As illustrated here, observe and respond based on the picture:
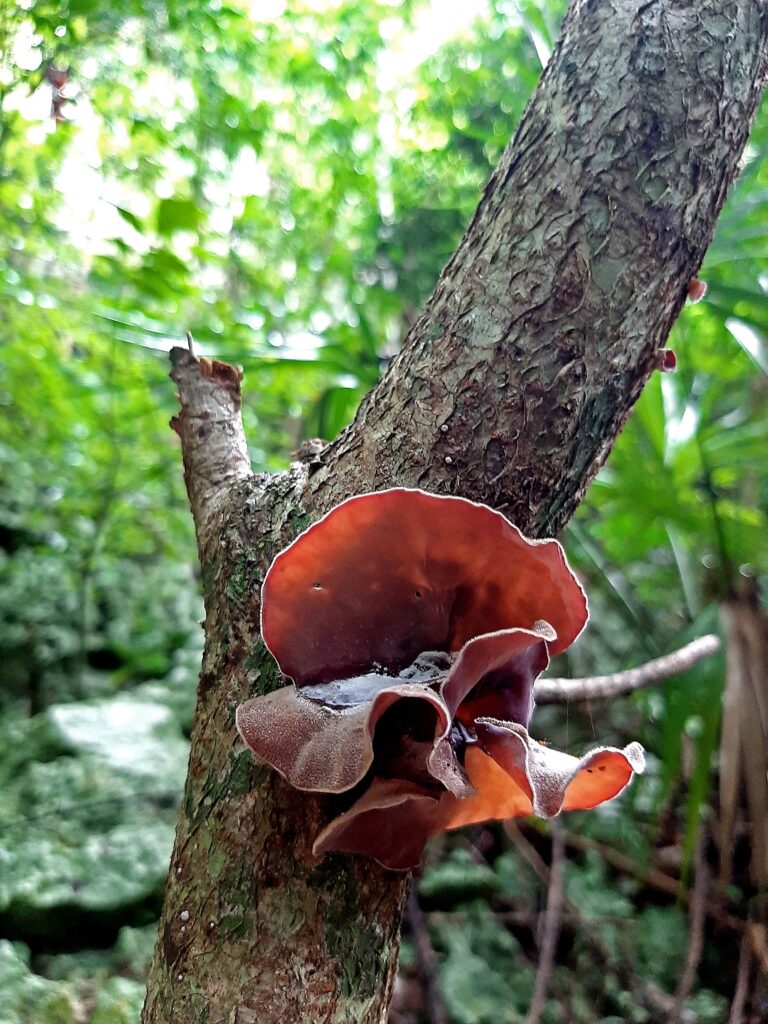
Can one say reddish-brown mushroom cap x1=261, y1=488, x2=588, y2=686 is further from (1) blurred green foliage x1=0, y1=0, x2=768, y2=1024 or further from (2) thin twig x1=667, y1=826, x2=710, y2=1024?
(2) thin twig x1=667, y1=826, x2=710, y2=1024

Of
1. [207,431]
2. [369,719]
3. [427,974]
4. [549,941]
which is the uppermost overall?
[207,431]

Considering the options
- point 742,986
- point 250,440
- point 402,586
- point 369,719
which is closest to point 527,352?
point 402,586

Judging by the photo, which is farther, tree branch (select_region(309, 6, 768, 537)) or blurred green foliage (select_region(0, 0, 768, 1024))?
blurred green foliage (select_region(0, 0, 768, 1024))

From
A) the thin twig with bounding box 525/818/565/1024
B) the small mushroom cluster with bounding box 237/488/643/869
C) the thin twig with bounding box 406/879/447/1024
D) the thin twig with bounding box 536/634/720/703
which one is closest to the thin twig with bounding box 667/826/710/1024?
the thin twig with bounding box 525/818/565/1024

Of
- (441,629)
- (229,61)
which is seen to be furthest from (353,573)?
(229,61)

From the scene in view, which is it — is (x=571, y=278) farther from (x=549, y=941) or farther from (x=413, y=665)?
(x=549, y=941)

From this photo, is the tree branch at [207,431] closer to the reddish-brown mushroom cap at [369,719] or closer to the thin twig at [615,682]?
the reddish-brown mushroom cap at [369,719]

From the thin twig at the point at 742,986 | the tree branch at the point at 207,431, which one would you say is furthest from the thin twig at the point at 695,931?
the tree branch at the point at 207,431
